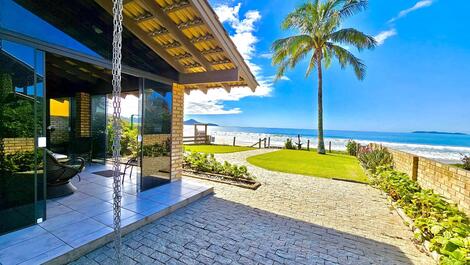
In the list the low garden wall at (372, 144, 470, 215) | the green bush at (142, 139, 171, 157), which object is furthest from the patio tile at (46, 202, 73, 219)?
the low garden wall at (372, 144, 470, 215)

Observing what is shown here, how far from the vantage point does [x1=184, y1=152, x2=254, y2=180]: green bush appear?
6.03 m

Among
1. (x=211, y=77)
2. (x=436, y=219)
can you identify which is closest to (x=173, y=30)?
(x=211, y=77)

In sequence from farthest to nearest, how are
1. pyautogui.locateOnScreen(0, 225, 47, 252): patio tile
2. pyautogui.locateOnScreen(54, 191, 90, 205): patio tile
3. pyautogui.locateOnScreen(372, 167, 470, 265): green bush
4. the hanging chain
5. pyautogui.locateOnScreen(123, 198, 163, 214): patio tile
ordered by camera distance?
pyautogui.locateOnScreen(54, 191, 90, 205): patio tile, pyautogui.locateOnScreen(123, 198, 163, 214): patio tile, pyautogui.locateOnScreen(0, 225, 47, 252): patio tile, pyautogui.locateOnScreen(372, 167, 470, 265): green bush, the hanging chain

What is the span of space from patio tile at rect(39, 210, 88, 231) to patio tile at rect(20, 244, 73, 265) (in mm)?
599

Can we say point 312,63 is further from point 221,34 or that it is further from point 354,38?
point 221,34

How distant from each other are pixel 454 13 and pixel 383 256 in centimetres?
1917

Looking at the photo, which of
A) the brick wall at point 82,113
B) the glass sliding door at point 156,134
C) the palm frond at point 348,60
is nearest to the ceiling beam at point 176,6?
the glass sliding door at point 156,134

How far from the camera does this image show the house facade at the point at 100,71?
2584 mm

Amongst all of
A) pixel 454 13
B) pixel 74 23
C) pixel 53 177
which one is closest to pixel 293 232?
pixel 53 177

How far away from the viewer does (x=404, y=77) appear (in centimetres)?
2295

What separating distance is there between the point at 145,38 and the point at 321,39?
11.4 m

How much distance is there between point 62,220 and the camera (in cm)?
293

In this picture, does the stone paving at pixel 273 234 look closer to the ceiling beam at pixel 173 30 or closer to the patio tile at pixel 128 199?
the patio tile at pixel 128 199

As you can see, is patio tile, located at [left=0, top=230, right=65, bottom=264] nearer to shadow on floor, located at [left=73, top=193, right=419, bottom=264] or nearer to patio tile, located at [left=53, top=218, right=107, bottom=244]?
patio tile, located at [left=53, top=218, right=107, bottom=244]
